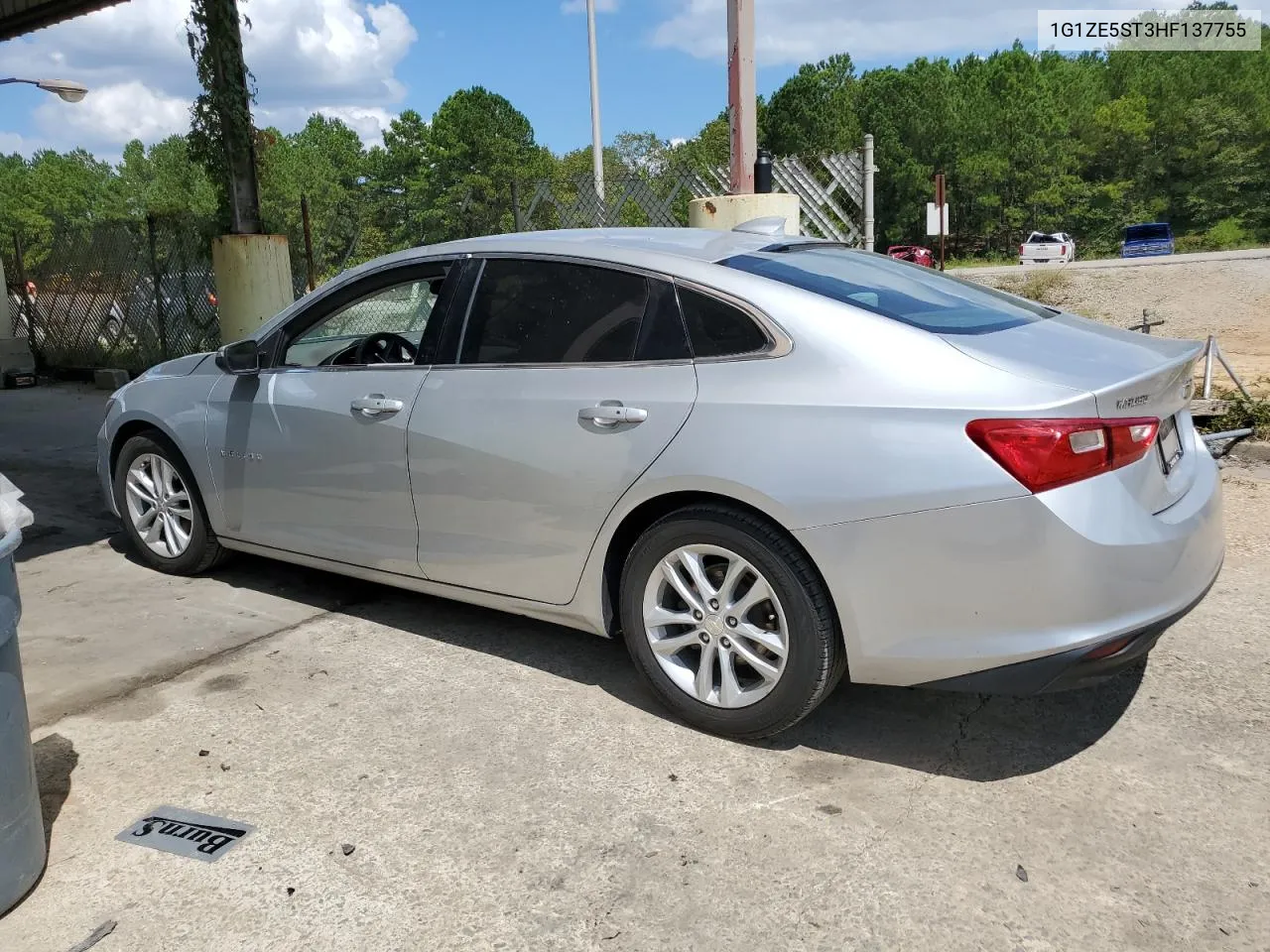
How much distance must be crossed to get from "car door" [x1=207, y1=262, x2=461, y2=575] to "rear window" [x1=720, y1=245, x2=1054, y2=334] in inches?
54.5

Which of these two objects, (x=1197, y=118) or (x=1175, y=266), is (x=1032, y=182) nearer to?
(x=1197, y=118)

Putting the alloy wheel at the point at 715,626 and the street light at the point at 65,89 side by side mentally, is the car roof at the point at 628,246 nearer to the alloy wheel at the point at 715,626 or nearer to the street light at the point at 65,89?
the alloy wheel at the point at 715,626

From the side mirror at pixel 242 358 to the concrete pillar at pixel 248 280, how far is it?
183 inches

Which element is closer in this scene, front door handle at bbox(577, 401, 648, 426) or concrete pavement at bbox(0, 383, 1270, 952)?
concrete pavement at bbox(0, 383, 1270, 952)

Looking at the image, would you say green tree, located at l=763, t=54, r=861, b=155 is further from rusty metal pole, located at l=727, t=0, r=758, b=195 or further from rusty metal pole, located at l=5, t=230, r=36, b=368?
rusty metal pole, located at l=727, t=0, r=758, b=195

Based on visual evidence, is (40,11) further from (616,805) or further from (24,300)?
(616,805)

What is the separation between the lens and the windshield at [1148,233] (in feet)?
163

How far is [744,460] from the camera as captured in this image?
309cm

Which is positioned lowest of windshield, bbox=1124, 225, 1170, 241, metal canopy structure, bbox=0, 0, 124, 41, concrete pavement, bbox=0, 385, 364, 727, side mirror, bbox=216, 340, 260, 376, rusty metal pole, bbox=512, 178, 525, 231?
concrete pavement, bbox=0, 385, 364, 727

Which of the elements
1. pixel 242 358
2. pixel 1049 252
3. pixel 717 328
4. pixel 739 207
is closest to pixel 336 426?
pixel 242 358

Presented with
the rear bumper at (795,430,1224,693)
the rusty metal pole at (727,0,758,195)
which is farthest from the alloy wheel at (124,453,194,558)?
the rusty metal pole at (727,0,758,195)

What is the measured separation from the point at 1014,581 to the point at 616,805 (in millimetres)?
1298

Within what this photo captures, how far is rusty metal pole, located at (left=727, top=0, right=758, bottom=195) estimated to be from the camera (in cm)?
699

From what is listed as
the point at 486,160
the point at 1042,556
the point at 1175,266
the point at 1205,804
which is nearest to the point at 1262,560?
the point at 1205,804
